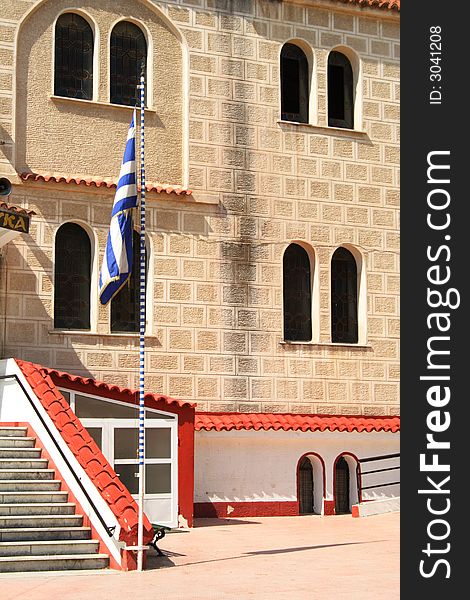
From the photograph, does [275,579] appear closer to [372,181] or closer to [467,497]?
[467,497]

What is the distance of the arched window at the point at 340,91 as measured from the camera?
23.7 m

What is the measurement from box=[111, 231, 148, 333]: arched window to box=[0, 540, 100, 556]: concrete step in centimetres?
758

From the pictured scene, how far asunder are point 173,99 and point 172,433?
6.56 metres

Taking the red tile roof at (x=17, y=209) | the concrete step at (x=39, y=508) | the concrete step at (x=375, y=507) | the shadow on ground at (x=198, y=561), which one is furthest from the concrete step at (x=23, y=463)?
the concrete step at (x=375, y=507)

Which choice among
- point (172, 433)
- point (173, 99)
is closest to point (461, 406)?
point (172, 433)

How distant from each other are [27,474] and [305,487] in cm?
832

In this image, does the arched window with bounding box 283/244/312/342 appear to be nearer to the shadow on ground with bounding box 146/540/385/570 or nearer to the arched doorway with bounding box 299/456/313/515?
the arched doorway with bounding box 299/456/313/515

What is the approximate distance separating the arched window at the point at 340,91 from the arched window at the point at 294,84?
56 cm

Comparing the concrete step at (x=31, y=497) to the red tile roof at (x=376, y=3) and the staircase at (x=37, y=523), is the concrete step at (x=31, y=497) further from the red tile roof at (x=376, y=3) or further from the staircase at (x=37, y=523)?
the red tile roof at (x=376, y=3)

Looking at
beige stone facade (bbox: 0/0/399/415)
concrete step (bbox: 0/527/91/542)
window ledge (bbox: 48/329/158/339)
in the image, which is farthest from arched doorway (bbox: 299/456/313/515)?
concrete step (bbox: 0/527/91/542)

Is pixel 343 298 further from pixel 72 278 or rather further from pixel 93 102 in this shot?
pixel 93 102

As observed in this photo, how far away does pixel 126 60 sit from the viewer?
860 inches

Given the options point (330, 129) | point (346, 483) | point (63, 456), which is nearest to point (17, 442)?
point (63, 456)

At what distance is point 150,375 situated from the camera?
21.0 meters
